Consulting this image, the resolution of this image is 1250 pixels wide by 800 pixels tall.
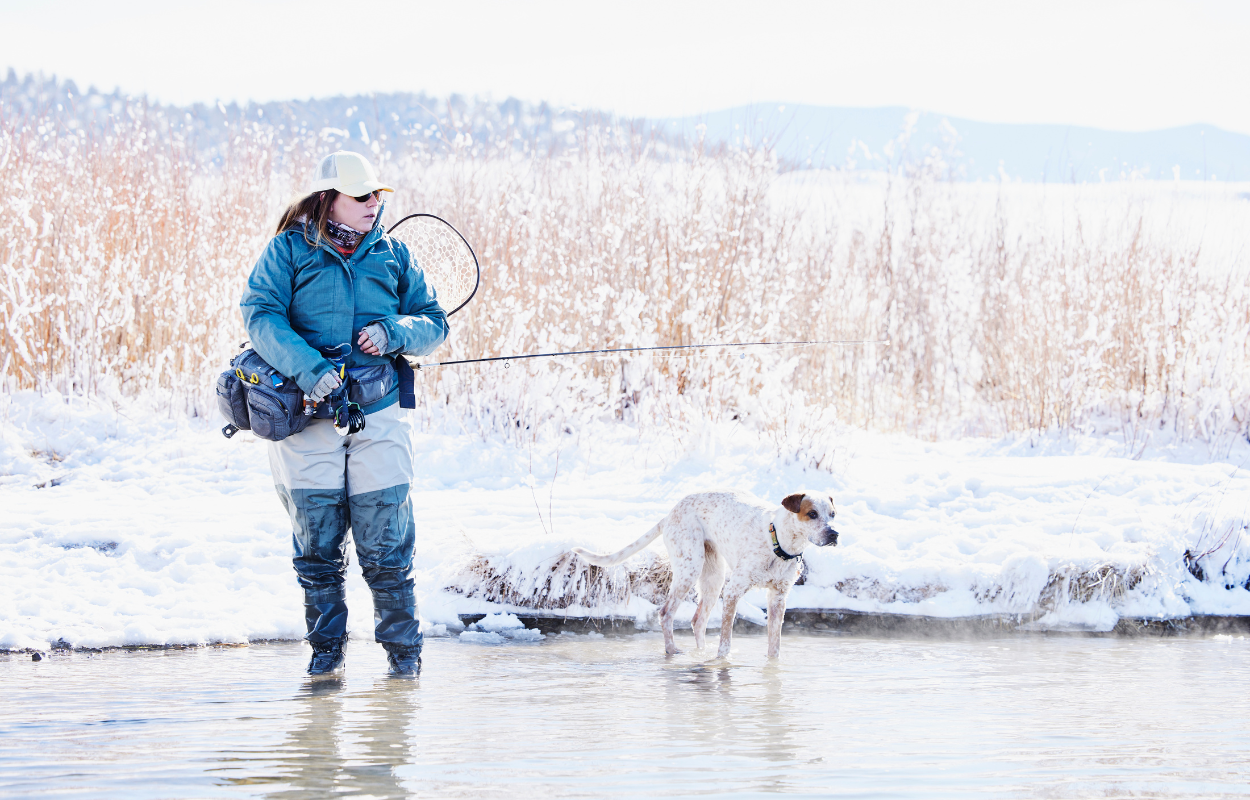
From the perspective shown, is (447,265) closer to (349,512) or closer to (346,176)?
(346,176)

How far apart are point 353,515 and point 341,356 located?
1.86ft

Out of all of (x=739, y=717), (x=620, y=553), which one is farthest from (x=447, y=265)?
(x=739, y=717)

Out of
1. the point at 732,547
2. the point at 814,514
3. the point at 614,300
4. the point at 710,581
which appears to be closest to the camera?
the point at 814,514

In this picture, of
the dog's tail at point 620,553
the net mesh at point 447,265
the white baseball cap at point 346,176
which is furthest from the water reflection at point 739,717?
the white baseball cap at point 346,176

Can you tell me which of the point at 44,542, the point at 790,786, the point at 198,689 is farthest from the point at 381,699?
the point at 44,542

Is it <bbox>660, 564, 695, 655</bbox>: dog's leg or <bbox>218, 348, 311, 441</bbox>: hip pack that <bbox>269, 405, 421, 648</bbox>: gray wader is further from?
<bbox>660, 564, 695, 655</bbox>: dog's leg

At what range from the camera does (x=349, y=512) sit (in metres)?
3.82

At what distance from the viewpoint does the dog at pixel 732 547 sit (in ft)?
14.7

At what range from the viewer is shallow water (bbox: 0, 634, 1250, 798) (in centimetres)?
270

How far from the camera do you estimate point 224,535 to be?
18.3ft

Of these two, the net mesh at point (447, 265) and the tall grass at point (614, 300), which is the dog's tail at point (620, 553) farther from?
the tall grass at point (614, 300)

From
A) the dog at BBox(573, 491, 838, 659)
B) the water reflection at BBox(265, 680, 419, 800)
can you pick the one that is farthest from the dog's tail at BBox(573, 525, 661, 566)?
the water reflection at BBox(265, 680, 419, 800)

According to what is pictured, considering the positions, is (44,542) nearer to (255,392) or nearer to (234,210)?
(255,392)

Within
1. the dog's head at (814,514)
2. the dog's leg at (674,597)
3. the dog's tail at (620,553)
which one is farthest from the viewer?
the dog's tail at (620,553)
